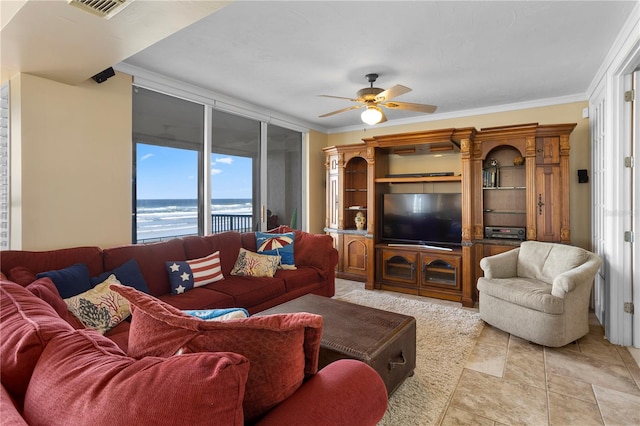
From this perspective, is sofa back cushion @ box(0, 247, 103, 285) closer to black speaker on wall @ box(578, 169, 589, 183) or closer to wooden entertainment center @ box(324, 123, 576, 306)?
wooden entertainment center @ box(324, 123, 576, 306)

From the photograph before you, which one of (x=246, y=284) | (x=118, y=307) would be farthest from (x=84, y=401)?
(x=246, y=284)

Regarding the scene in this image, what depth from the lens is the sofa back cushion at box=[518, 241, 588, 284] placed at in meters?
3.10

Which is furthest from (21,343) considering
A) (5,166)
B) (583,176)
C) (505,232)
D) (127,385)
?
(583,176)

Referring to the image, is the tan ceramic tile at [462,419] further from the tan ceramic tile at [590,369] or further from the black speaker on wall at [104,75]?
the black speaker on wall at [104,75]

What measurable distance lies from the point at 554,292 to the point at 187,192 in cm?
389

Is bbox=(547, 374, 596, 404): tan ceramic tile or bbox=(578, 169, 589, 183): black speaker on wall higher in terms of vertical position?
bbox=(578, 169, 589, 183): black speaker on wall

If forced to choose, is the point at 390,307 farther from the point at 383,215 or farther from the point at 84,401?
the point at 84,401

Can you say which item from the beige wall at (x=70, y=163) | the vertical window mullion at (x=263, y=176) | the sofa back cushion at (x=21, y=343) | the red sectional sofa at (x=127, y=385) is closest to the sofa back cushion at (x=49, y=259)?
the beige wall at (x=70, y=163)

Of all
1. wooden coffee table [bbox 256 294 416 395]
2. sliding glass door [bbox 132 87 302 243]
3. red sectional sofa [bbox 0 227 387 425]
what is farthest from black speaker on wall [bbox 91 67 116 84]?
wooden coffee table [bbox 256 294 416 395]

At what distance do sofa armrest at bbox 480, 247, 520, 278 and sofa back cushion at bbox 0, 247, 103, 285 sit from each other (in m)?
3.52

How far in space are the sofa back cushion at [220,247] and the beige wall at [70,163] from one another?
2.24 ft

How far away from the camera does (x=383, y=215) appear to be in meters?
5.02

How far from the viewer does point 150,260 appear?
9.38 feet

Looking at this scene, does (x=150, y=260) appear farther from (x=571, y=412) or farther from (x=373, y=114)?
(x=571, y=412)
